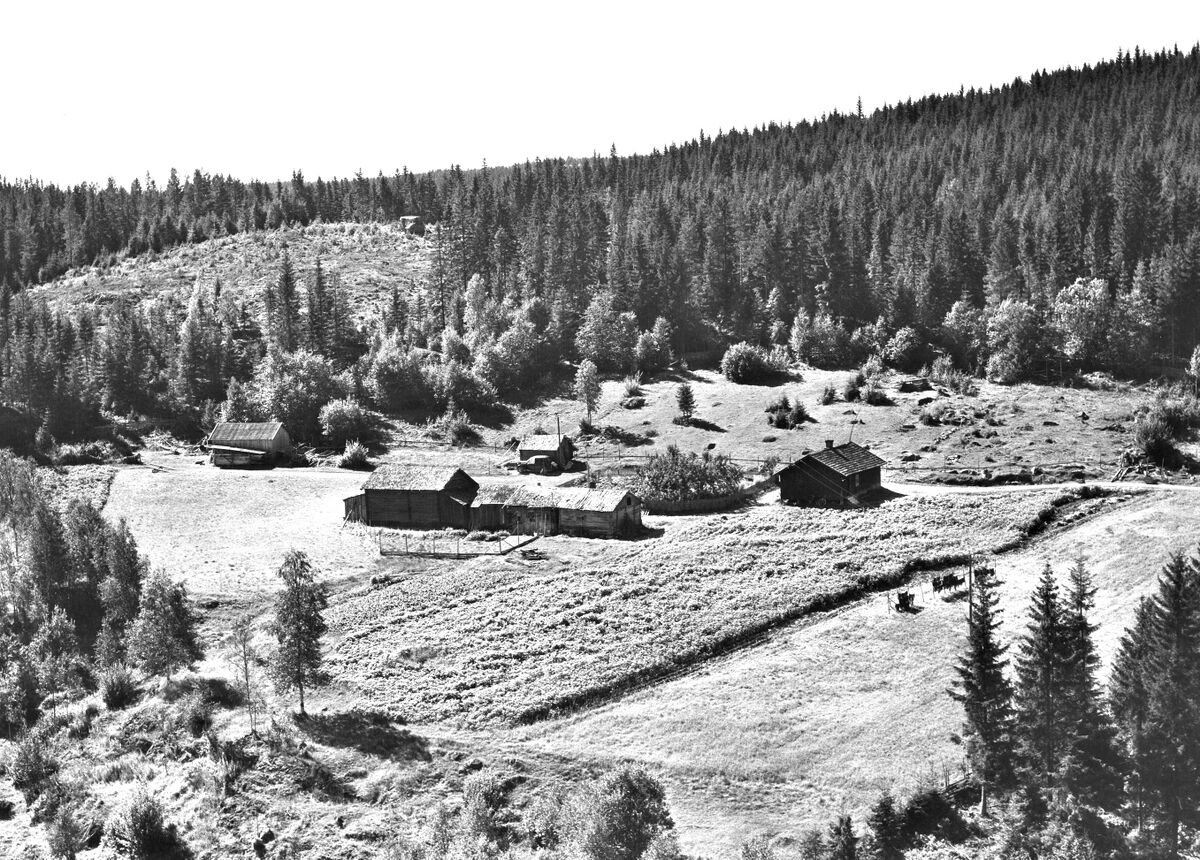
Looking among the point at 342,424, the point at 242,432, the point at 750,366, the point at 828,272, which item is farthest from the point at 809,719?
the point at 828,272

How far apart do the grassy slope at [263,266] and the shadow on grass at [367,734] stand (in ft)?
296

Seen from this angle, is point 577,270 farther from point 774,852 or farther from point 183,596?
point 774,852

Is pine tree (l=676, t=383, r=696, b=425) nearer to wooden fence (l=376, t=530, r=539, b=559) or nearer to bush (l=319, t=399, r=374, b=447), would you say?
bush (l=319, t=399, r=374, b=447)

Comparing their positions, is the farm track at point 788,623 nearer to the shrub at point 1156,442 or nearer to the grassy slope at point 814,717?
the grassy slope at point 814,717

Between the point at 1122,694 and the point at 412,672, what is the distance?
26.1 metres

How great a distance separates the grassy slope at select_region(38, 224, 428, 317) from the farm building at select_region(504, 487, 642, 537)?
69243mm

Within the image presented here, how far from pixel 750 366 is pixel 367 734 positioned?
61190 millimetres

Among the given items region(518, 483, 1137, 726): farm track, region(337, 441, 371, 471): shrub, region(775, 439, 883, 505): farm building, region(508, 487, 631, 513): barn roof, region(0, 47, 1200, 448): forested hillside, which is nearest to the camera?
region(518, 483, 1137, 726): farm track

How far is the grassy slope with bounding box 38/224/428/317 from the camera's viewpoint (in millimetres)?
140375

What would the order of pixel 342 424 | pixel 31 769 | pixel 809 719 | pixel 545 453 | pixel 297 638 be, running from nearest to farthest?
pixel 809 719 → pixel 31 769 → pixel 297 638 → pixel 545 453 → pixel 342 424

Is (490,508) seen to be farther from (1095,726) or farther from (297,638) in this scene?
(1095,726)

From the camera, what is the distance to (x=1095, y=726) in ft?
107

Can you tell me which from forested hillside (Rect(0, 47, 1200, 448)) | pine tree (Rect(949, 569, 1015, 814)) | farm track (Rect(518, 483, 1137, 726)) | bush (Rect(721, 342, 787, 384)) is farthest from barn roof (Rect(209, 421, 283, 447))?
pine tree (Rect(949, 569, 1015, 814))

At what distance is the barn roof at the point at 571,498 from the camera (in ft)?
205
